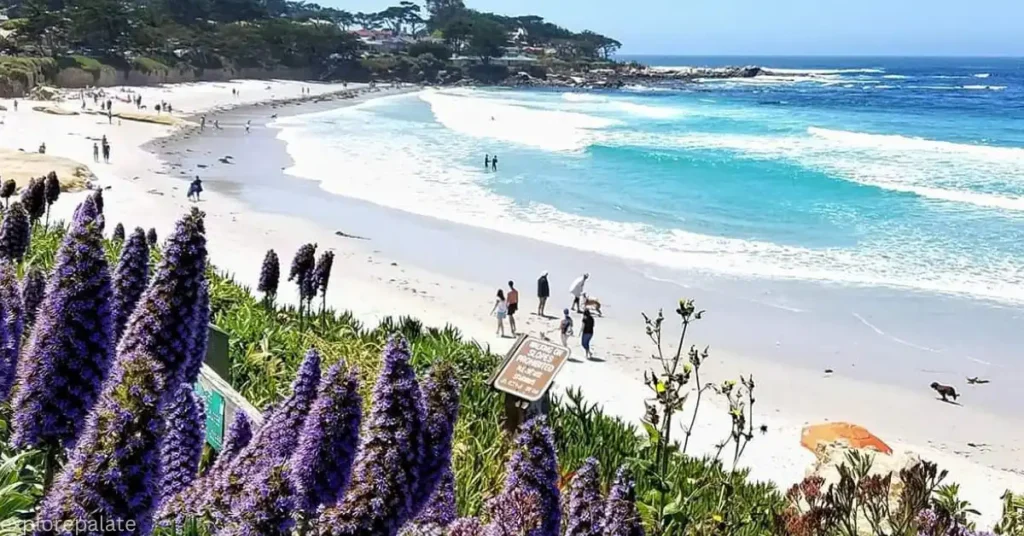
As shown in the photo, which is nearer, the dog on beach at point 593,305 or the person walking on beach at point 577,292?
the dog on beach at point 593,305

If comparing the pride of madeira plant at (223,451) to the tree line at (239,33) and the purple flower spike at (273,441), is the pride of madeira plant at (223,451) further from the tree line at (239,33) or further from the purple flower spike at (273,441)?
the tree line at (239,33)

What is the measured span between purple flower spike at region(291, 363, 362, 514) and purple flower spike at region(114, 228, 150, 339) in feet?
5.85

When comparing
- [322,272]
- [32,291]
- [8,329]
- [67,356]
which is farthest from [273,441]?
[322,272]

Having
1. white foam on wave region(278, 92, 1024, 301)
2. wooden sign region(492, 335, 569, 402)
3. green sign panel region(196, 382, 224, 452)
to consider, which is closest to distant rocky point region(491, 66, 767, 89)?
white foam on wave region(278, 92, 1024, 301)

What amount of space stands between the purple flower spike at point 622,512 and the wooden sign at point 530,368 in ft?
12.4

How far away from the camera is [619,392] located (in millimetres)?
12945

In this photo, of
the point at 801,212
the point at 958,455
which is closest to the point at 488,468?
Answer: the point at 958,455

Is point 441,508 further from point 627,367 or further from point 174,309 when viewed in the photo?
point 627,367

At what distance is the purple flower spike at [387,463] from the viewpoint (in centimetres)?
249

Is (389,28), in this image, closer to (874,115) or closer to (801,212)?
(874,115)

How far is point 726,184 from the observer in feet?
106

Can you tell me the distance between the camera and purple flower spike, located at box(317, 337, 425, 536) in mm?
2488

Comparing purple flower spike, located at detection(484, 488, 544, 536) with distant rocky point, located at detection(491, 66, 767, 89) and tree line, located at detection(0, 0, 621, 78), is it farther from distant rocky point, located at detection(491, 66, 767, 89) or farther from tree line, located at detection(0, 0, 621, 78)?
distant rocky point, located at detection(491, 66, 767, 89)

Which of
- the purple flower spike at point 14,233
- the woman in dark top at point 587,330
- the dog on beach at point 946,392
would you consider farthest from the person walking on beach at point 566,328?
the purple flower spike at point 14,233
